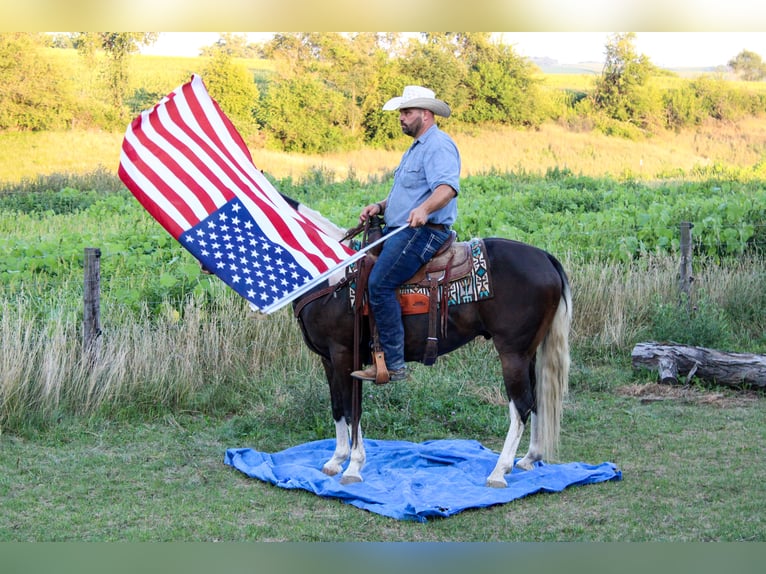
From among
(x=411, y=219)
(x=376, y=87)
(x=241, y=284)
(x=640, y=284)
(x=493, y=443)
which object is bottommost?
(x=493, y=443)

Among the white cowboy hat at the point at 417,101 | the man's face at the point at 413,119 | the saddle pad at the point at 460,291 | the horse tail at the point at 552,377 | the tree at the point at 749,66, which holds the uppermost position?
the tree at the point at 749,66

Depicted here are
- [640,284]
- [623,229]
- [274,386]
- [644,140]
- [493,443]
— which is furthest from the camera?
[644,140]

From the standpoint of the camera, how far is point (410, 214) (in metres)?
5.41

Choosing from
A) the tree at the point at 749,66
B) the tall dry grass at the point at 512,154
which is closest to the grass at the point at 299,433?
the tall dry grass at the point at 512,154

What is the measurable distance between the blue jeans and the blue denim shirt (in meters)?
0.12

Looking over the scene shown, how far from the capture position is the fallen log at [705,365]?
8078mm

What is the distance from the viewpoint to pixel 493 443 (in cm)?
686

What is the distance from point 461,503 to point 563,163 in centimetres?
1921

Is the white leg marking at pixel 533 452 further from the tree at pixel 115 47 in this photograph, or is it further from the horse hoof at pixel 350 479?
the tree at pixel 115 47

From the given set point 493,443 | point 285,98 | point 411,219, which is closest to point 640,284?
point 493,443

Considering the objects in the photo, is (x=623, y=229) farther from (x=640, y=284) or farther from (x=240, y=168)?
(x=240, y=168)

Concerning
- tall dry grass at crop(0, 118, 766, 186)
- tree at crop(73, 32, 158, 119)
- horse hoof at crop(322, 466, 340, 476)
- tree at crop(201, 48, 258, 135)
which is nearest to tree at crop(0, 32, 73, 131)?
tall dry grass at crop(0, 118, 766, 186)

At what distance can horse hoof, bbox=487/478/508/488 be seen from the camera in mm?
5574

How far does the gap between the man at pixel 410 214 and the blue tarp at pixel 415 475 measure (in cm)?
71
